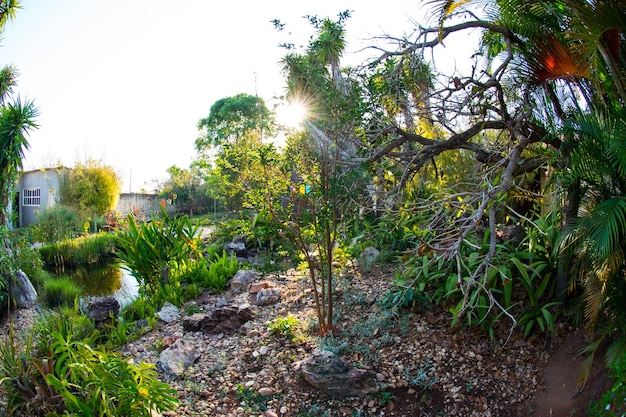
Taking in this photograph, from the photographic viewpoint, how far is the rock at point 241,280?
5.89 meters

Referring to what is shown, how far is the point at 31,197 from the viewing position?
19.4 meters

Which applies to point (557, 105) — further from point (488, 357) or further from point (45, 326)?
point (45, 326)

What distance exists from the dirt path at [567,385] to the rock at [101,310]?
418 centimetres

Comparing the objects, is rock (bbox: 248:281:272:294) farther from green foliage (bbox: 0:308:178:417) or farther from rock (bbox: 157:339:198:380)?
green foliage (bbox: 0:308:178:417)

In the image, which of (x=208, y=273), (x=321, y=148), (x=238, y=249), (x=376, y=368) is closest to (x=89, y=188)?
(x=238, y=249)

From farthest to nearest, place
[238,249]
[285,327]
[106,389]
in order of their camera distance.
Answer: [238,249], [285,327], [106,389]

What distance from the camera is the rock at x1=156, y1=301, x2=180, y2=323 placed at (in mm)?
4984

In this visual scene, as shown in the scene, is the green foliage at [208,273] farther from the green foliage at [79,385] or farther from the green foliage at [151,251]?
the green foliage at [79,385]

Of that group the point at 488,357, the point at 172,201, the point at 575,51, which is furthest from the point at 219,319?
the point at 172,201

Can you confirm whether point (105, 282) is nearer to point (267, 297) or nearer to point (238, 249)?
point (238, 249)

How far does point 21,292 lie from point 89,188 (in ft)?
35.0

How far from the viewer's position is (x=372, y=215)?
714 centimetres

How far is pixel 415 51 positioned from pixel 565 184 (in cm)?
175

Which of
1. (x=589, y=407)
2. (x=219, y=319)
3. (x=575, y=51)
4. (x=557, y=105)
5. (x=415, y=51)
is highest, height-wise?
(x=415, y=51)
